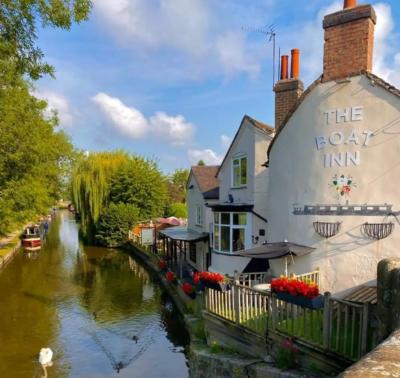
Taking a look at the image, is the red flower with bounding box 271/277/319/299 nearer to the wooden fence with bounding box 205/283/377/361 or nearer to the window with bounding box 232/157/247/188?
the wooden fence with bounding box 205/283/377/361

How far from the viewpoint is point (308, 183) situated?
11484 mm

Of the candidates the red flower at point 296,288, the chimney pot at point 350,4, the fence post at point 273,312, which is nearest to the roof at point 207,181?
the chimney pot at point 350,4

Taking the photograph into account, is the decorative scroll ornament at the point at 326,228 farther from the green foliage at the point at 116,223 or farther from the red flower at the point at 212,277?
the green foliage at the point at 116,223

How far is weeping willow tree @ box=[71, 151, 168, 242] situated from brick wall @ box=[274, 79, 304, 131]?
28682 millimetres

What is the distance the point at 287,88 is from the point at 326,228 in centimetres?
670

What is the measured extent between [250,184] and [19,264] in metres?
24.7

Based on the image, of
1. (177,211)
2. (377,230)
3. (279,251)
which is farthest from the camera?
(177,211)

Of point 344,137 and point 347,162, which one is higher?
point 344,137

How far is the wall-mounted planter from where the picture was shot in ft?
32.9

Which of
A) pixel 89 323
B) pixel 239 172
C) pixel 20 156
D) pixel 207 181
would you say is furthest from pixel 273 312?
pixel 20 156

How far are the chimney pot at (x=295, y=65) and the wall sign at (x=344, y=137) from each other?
464cm

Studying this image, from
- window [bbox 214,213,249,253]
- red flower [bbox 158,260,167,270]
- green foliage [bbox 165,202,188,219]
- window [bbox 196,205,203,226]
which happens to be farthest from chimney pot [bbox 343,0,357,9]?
green foliage [bbox 165,202,188,219]

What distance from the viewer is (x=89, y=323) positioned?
716 inches

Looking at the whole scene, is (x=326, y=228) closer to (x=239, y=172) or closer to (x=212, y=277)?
(x=212, y=277)
